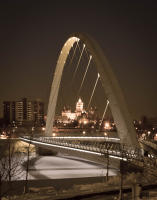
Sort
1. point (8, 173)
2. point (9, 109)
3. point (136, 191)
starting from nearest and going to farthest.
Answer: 1. point (136, 191)
2. point (8, 173)
3. point (9, 109)

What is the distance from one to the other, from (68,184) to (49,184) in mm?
1277

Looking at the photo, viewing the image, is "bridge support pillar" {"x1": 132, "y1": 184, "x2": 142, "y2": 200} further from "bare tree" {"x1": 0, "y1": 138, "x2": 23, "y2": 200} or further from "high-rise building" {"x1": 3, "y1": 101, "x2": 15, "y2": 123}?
"high-rise building" {"x1": 3, "y1": 101, "x2": 15, "y2": 123}

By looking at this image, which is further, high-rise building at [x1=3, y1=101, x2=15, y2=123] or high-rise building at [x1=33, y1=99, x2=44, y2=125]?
high-rise building at [x1=33, y1=99, x2=44, y2=125]

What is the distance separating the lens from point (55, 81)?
5078 centimetres

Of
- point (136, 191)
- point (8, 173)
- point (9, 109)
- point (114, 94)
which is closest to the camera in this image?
point (136, 191)

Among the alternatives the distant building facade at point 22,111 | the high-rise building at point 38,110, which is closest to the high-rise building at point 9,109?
the distant building facade at point 22,111

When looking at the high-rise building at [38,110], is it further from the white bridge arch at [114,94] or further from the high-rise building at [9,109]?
the white bridge arch at [114,94]

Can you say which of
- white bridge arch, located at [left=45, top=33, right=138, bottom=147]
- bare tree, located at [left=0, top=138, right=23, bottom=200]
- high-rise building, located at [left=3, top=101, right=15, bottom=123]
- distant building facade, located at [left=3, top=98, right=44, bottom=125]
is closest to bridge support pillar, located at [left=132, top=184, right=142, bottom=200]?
bare tree, located at [left=0, top=138, right=23, bottom=200]

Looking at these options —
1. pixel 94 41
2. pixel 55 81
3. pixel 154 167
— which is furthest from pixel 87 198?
pixel 55 81

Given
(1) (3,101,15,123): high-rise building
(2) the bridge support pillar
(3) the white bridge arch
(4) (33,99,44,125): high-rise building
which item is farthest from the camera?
(4) (33,99,44,125): high-rise building

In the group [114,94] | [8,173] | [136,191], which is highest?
[114,94]

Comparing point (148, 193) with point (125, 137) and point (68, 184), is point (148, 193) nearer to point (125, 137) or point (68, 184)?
point (68, 184)

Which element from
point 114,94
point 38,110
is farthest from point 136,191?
point 38,110

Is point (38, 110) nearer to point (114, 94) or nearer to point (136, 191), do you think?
point (114, 94)
